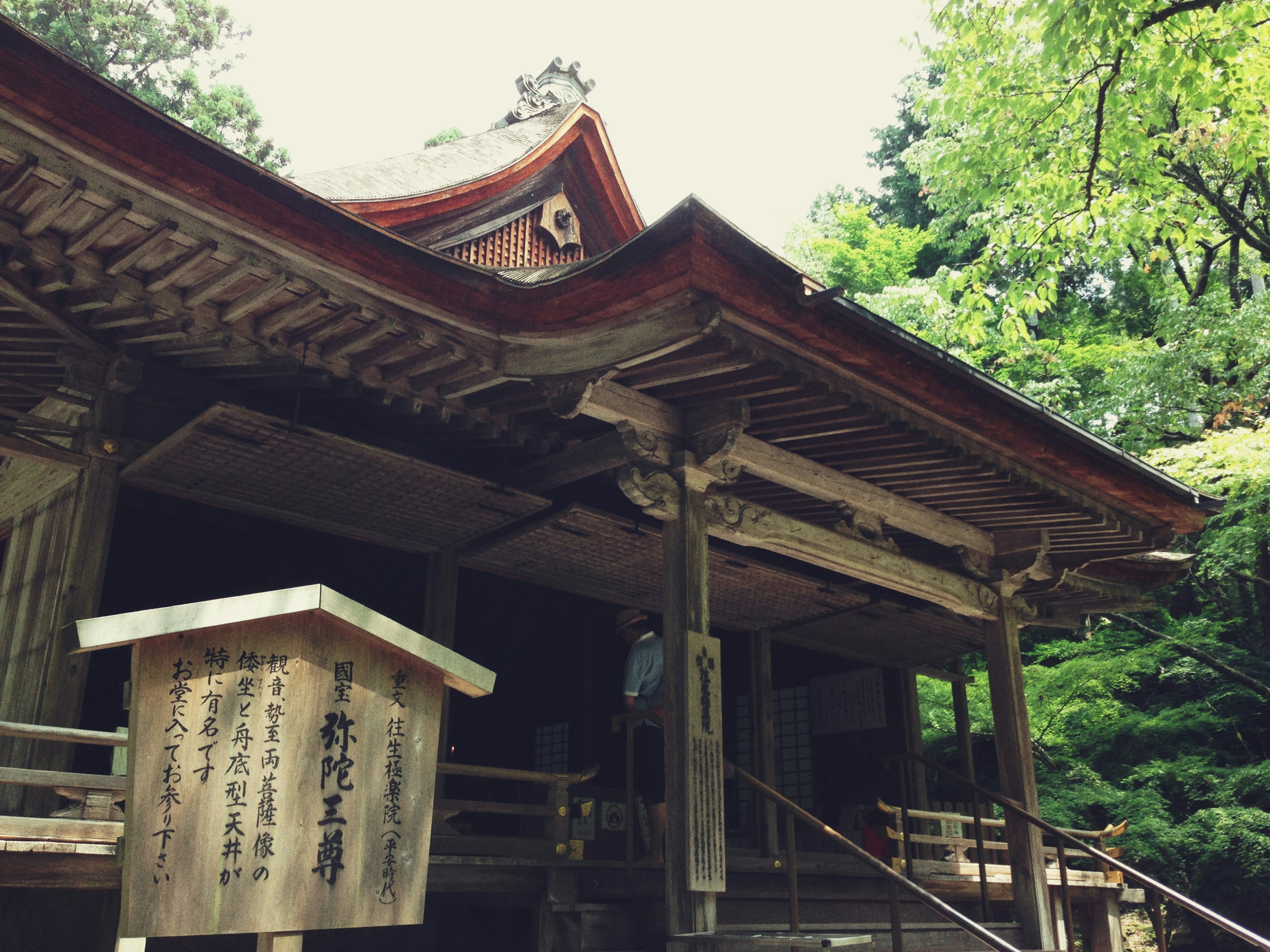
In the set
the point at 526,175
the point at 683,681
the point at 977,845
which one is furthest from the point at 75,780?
the point at 526,175

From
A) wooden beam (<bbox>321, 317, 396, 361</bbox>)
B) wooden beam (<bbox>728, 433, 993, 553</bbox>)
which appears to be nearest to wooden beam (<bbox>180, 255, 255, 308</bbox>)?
wooden beam (<bbox>321, 317, 396, 361</bbox>)

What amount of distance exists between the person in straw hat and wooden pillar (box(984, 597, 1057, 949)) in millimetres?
2836

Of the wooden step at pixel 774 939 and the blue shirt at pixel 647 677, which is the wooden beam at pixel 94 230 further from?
the wooden step at pixel 774 939

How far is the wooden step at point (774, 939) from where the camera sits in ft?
16.3

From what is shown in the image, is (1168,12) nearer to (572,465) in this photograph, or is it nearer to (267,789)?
(572,465)

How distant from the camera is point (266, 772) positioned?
3.29m

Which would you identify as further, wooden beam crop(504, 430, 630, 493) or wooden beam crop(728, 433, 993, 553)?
wooden beam crop(728, 433, 993, 553)

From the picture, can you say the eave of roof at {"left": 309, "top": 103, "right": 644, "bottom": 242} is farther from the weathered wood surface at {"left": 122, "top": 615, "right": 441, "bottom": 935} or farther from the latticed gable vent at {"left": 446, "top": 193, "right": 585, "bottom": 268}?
the weathered wood surface at {"left": 122, "top": 615, "right": 441, "bottom": 935}

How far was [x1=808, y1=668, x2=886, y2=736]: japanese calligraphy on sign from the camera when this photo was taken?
38.4 feet

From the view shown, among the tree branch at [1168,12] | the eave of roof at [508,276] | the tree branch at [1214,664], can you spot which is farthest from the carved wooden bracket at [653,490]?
the tree branch at [1214,664]

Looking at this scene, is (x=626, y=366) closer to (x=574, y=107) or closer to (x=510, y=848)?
(x=510, y=848)

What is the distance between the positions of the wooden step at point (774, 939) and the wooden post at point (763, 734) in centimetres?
457

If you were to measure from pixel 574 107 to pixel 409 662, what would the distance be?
928cm

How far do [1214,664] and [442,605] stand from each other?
14053 mm
